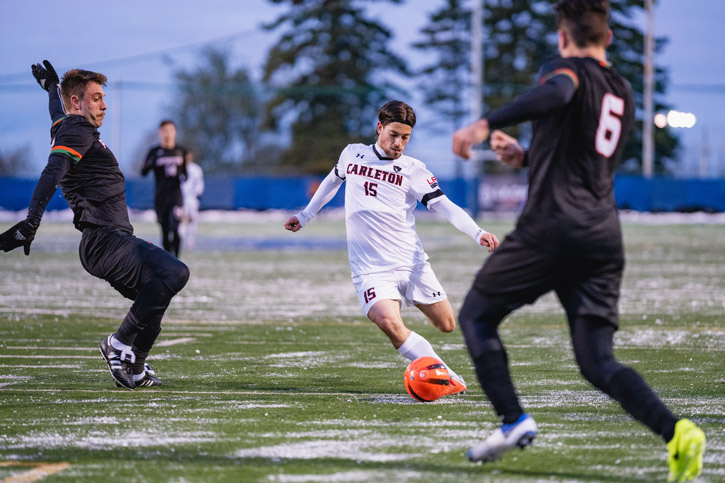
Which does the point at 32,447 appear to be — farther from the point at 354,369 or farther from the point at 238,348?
the point at 238,348

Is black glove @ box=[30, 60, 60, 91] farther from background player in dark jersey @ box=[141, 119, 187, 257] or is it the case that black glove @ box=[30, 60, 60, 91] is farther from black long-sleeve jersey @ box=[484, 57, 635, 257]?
background player in dark jersey @ box=[141, 119, 187, 257]

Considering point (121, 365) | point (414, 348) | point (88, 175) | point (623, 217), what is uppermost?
point (88, 175)

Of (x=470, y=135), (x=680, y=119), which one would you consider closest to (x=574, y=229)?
(x=470, y=135)

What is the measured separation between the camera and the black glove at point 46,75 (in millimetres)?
7672

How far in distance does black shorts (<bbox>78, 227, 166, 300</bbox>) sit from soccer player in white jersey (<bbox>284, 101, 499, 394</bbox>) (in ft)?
4.02

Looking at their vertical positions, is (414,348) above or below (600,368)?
below

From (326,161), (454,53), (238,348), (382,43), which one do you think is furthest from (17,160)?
(238,348)

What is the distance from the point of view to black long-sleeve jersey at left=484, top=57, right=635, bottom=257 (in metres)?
4.36

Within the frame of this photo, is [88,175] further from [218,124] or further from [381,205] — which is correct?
[218,124]

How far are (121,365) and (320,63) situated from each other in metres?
54.5

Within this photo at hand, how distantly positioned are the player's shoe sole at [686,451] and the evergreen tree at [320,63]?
173 ft

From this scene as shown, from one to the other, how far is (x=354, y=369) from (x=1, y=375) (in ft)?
7.99

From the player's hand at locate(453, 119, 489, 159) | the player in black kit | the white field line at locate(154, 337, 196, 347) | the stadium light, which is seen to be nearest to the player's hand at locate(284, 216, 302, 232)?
the player in black kit

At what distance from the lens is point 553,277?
4465mm
